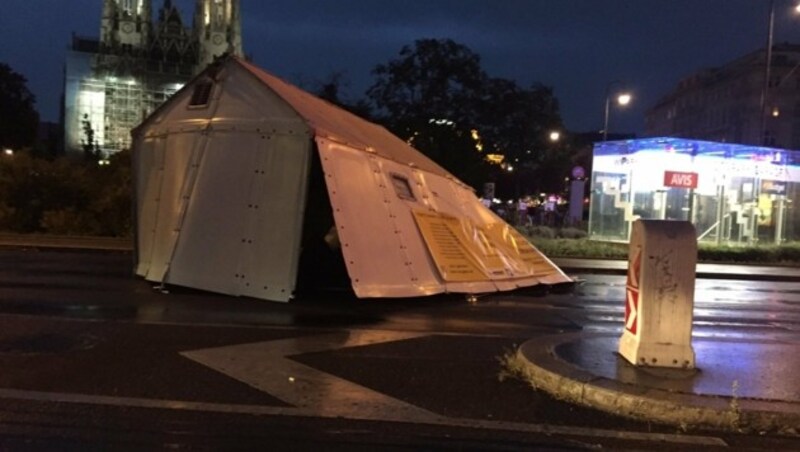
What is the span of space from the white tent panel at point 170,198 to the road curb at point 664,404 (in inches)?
282

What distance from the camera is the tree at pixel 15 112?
270 ft

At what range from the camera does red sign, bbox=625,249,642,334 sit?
7301mm

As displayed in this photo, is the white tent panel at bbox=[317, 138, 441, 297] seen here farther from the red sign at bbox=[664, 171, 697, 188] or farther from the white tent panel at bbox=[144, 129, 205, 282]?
the red sign at bbox=[664, 171, 697, 188]

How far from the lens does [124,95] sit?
9725cm

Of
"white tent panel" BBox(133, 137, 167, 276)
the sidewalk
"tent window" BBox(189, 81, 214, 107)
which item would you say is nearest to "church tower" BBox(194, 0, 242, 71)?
the sidewalk

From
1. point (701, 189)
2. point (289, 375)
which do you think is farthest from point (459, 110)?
point (289, 375)

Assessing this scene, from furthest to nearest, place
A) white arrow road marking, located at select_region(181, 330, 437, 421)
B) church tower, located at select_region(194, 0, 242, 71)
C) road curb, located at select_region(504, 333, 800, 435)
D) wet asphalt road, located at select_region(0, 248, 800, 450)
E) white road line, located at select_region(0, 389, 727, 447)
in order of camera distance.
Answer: church tower, located at select_region(194, 0, 242, 71), white arrow road marking, located at select_region(181, 330, 437, 421), road curb, located at select_region(504, 333, 800, 435), white road line, located at select_region(0, 389, 727, 447), wet asphalt road, located at select_region(0, 248, 800, 450)

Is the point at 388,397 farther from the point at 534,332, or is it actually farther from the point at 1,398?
the point at 534,332

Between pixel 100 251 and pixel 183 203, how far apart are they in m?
10.2

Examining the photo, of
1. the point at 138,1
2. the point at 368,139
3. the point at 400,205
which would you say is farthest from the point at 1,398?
the point at 138,1

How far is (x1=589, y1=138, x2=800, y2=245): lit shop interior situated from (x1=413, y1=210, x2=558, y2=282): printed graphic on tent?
1500 cm

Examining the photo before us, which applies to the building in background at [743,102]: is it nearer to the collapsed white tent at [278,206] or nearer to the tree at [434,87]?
the tree at [434,87]

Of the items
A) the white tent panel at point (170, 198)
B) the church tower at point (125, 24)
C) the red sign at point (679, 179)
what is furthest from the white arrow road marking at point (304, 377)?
the church tower at point (125, 24)

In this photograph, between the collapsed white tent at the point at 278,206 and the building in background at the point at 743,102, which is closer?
Answer: the collapsed white tent at the point at 278,206
